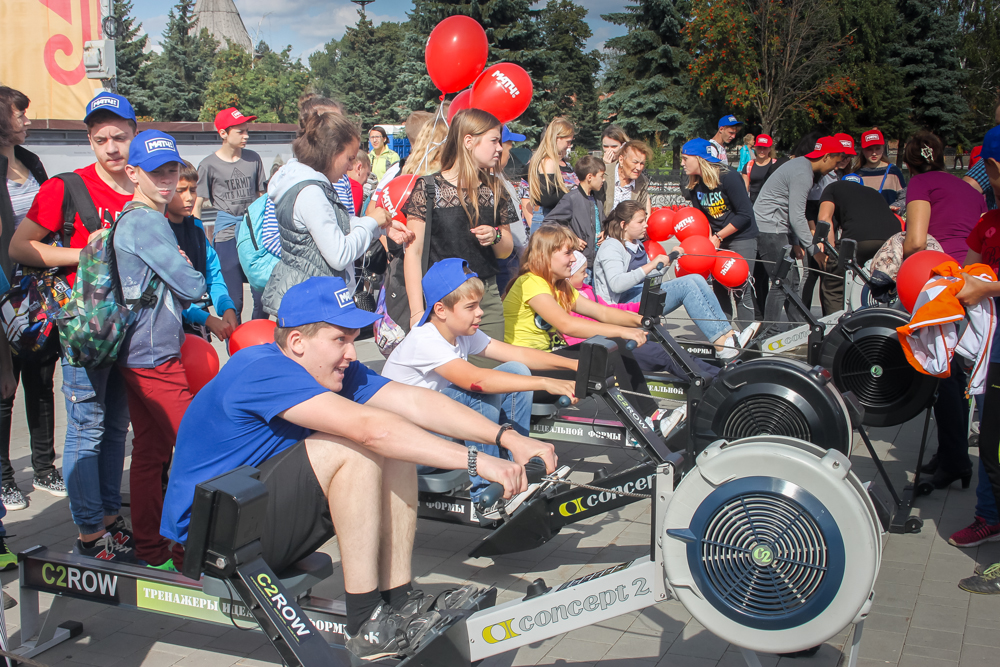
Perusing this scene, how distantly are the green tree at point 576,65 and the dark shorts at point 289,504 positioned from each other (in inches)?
1535

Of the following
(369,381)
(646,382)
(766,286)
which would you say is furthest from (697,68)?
(369,381)

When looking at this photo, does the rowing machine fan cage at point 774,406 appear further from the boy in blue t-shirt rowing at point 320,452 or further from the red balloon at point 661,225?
the red balloon at point 661,225

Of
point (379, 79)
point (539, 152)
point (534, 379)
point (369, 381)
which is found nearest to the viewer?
point (369, 381)

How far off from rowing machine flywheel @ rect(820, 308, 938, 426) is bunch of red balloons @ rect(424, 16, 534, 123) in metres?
2.83

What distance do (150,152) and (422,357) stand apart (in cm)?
141

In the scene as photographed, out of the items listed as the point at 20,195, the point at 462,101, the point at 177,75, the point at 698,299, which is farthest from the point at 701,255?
the point at 177,75

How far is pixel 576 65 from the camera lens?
48625mm

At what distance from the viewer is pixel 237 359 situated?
8.23 ft

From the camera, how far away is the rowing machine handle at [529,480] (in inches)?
94.9

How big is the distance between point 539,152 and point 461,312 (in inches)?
163

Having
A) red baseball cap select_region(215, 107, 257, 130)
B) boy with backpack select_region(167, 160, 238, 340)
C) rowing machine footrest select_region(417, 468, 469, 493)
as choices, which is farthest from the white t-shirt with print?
red baseball cap select_region(215, 107, 257, 130)

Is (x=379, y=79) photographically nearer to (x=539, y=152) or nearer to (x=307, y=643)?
(x=539, y=152)

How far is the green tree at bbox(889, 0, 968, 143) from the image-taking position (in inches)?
1421

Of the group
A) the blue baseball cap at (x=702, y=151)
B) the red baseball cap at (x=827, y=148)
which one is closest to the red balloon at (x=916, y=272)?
the blue baseball cap at (x=702, y=151)
